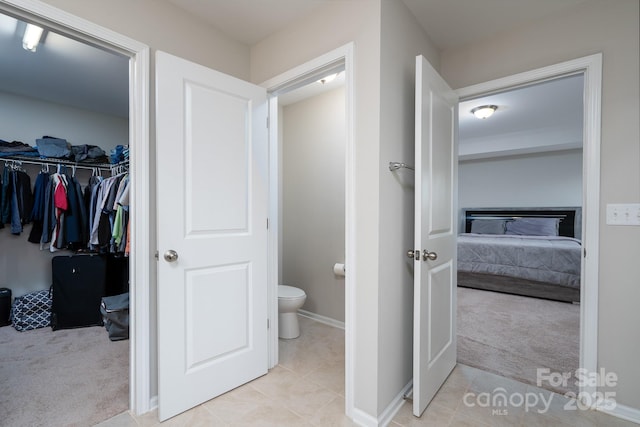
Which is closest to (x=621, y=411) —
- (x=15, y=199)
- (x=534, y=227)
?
(x=534, y=227)

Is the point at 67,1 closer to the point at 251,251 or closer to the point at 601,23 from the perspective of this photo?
the point at 251,251

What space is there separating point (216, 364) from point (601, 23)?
9.63ft

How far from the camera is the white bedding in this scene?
12.3 feet

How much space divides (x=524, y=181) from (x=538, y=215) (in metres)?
0.70

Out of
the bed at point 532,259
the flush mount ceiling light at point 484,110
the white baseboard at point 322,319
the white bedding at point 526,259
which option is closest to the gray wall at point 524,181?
the bed at point 532,259

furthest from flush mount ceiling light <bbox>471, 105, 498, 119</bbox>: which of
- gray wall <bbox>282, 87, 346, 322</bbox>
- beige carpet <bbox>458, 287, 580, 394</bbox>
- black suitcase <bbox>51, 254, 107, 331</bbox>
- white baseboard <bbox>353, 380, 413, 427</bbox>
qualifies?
black suitcase <bbox>51, 254, 107, 331</bbox>

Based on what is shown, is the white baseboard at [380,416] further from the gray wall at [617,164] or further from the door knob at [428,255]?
the gray wall at [617,164]

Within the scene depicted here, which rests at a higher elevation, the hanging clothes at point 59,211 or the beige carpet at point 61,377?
the hanging clothes at point 59,211

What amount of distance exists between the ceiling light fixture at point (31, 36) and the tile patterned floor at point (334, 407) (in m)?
2.44

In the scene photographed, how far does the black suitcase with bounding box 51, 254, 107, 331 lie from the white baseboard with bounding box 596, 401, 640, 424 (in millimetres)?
4027

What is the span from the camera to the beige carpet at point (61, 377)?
64.6 inches

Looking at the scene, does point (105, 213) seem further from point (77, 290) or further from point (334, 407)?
point (334, 407)

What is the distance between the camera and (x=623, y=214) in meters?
1.60

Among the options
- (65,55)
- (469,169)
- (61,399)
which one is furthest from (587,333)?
(469,169)
